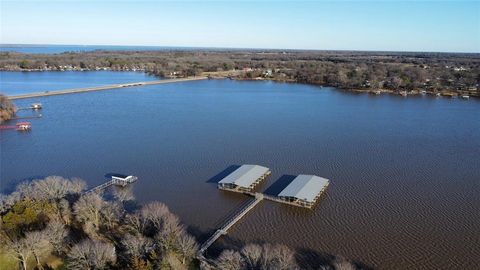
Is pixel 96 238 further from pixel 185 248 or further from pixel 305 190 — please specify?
pixel 305 190

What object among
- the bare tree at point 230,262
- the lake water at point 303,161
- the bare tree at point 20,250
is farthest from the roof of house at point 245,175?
the bare tree at point 20,250

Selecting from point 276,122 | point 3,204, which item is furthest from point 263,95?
point 3,204

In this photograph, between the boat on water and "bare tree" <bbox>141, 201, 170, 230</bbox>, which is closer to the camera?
"bare tree" <bbox>141, 201, 170, 230</bbox>

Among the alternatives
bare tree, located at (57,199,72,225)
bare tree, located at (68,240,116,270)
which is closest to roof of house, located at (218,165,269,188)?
bare tree, located at (57,199,72,225)

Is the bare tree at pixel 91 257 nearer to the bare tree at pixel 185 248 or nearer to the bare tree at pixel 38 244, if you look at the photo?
the bare tree at pixel 38 244

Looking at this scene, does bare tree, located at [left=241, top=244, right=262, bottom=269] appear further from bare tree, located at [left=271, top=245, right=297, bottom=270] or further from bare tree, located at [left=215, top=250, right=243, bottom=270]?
bare tree, located at [left=271, top=245, right=297, bottom=270]

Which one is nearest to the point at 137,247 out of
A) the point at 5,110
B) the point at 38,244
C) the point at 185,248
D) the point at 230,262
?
the point at 185,248

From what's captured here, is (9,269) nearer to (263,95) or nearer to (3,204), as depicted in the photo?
(3,204)
